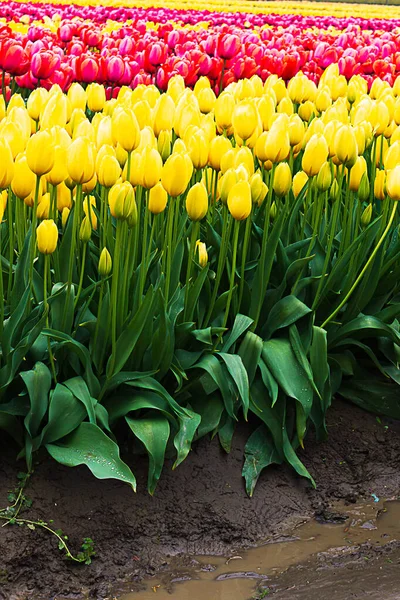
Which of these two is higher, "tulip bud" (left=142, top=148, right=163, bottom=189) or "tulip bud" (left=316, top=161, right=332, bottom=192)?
"tulip bud" (left=142, top=148, right=163, bottom=189)

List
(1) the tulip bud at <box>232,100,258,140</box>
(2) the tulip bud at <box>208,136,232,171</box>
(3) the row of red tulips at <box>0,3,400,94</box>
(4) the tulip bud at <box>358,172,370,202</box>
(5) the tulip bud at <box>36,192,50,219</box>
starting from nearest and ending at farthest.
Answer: (5) the tulip bud at <box>36,192,50,219</box>, (2) the tulip bud at <box>208,136,232,171</box>, (1) the tulip bud at <box>232,100,258,140</box>, (4) the tulip bud at <box>358,172,370,202</box>, (3) the row of red tulips at <box>0,3,400,94</box>

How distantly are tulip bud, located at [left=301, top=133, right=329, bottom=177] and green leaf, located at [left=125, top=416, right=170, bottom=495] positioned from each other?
1084 millimetres

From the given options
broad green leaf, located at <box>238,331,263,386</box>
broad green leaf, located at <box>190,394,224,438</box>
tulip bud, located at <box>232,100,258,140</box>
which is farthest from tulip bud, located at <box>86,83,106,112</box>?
broad green leaf, located at <box>190,394,224,438</box>

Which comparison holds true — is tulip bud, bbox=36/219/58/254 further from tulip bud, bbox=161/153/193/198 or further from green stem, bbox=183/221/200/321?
green stem, bbox=183/221/200/321

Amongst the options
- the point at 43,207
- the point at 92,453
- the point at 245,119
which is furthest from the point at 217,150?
the point at 92,453

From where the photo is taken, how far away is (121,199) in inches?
102

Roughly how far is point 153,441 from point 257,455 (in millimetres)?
518

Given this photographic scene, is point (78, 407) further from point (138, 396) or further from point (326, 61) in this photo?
point (326, 61)

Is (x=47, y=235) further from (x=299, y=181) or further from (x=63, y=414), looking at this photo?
(x=299, y=181)

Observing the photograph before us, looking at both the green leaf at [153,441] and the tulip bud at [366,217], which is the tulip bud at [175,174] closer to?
the green leaf at [153,441]

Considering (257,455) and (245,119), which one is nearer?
(245,119)

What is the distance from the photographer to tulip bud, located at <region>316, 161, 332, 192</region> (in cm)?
313

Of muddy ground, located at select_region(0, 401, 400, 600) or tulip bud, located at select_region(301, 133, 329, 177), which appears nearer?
muddy ground, located at select_region(0, 401, 400, 600)

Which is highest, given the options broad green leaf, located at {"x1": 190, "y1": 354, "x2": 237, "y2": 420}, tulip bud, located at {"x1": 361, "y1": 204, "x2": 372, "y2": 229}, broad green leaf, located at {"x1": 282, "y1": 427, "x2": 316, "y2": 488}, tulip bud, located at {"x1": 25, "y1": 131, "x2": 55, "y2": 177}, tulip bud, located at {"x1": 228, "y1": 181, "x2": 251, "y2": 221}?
tulip bud, located at {"x1": 25, "y1": 131, "x2": 55, "y2": 177}
